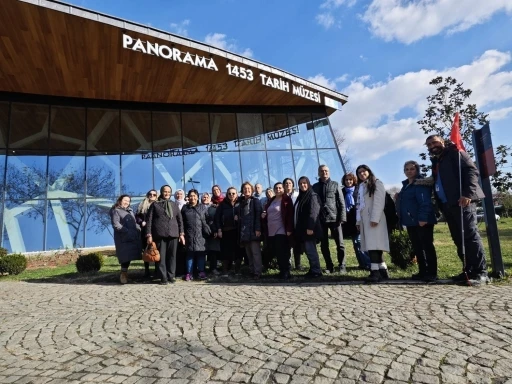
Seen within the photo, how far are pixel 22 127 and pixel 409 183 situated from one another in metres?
14.8

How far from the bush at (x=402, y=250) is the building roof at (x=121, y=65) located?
27.5 feet

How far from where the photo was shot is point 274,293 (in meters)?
4.80

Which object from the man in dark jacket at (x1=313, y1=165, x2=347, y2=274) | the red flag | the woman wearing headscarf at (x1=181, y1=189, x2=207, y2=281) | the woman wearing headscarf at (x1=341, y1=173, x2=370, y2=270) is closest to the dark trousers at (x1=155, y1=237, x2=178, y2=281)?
the woman wearing headscarf at (x1=181, y1=189, x2=207, y2=281)

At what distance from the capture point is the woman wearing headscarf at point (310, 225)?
5.76 m

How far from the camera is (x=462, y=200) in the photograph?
4488mm

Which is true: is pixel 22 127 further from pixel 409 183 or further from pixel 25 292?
pixel 409 183

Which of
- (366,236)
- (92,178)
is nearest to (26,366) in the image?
(366,236)

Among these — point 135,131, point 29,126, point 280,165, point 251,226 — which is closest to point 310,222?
point 251,226

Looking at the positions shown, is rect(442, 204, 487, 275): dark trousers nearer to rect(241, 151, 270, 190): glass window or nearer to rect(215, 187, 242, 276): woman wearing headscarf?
rect(215, 187, 242, 276): woman wearing headscarf

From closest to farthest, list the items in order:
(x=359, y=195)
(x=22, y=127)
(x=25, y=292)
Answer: (x=359, y=195) → (x=25, y=292) → (x=22, y=127)

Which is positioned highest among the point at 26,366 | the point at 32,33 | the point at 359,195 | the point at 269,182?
the point at 32,33

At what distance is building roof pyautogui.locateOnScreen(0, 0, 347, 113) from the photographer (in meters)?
9.09

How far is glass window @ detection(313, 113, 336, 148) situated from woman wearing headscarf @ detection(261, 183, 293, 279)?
11.0 metres

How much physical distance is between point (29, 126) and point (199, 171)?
6974mm
